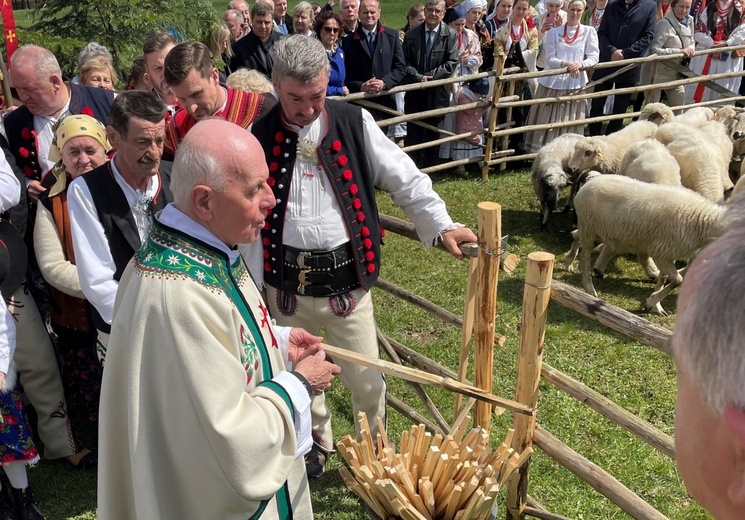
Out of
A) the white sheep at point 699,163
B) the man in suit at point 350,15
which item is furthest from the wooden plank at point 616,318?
the man in suit at point 350,15

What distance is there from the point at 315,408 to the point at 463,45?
21.5 feet

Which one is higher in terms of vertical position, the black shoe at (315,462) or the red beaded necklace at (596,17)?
the red beaded necklace at (596,17)

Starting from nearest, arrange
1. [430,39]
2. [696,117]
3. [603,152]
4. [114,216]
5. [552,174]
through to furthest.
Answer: [114,216] < [552,174] < [603,152] < [696,117] < [430,39]

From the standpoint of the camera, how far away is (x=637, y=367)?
4.78m

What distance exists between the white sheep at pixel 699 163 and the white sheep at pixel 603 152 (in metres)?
0.48

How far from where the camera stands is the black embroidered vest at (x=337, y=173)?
10.0 feet

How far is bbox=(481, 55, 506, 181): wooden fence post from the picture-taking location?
8188 millimetres

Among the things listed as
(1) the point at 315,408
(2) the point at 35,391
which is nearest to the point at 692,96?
(1) the point at 315,408

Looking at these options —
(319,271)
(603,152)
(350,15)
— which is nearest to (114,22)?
(350,15)

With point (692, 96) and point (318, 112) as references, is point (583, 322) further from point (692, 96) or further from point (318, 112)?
point (692, 96)

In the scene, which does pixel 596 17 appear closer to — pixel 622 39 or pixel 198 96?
pixel 622 39

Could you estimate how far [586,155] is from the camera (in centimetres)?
725

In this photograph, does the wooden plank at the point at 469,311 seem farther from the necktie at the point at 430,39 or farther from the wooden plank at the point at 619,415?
the necktie at the point at 430,39

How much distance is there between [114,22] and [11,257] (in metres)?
4.20
